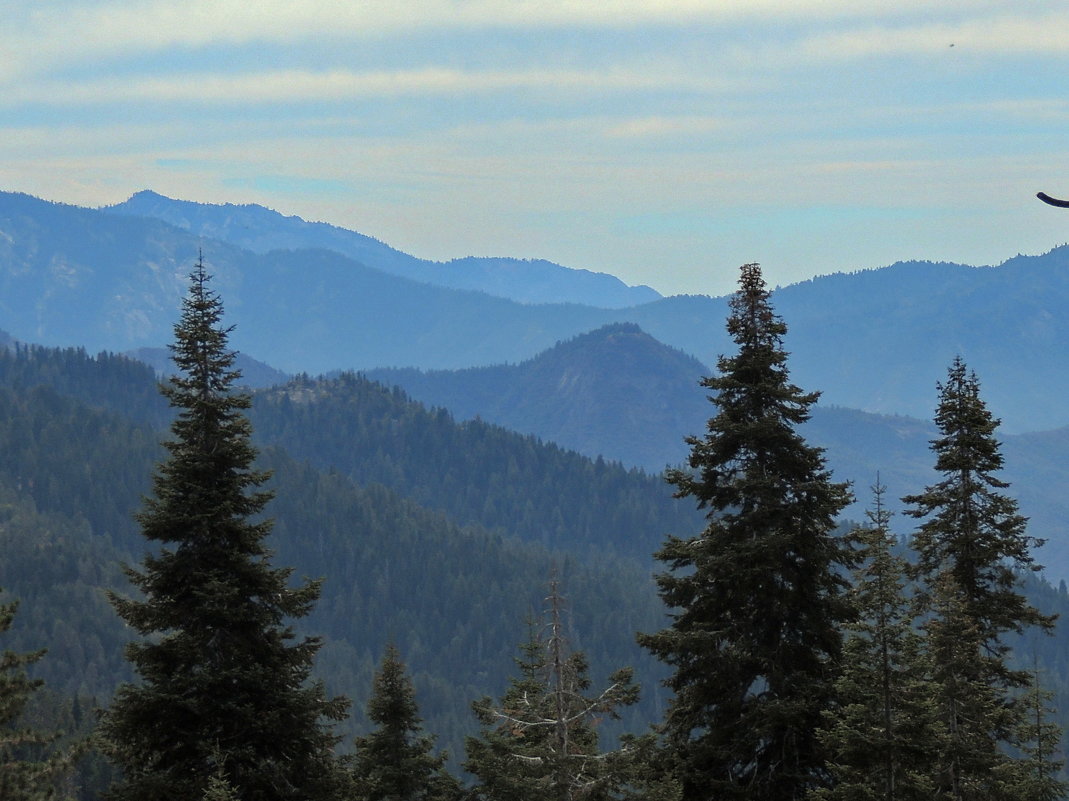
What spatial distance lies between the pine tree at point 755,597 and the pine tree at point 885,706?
7.39 ft

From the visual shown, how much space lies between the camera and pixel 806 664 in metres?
26.5

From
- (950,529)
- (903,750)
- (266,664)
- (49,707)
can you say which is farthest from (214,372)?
(49,707)

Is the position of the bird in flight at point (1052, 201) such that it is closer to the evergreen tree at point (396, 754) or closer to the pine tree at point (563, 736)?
the pine tree at point (563, 736)

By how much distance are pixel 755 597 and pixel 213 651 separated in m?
11.3

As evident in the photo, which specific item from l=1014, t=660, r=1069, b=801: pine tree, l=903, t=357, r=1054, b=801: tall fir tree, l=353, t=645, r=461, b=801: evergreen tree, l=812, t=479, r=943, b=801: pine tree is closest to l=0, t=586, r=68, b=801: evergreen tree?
l=812, t=479, r=943, b=801: pine tree

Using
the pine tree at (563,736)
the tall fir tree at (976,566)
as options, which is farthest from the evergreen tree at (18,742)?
the tall fir tree at (976,566)

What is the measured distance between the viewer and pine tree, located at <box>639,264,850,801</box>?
25.9 meters

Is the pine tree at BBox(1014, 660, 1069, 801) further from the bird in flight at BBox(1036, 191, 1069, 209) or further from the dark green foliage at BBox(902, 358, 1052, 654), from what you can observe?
the bird in flight at BBox(1036, 191, 1069, 209)

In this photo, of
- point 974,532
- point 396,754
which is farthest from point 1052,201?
point 396,754

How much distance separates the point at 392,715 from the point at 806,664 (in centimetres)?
1576

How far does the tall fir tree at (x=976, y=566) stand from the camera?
27.7m

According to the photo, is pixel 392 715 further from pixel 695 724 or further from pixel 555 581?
pixel 555 581

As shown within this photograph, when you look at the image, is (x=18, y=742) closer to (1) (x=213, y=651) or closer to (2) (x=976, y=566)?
(1) (x=213, y=651)

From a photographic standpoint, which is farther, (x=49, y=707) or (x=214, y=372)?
(x=49, y=707)
